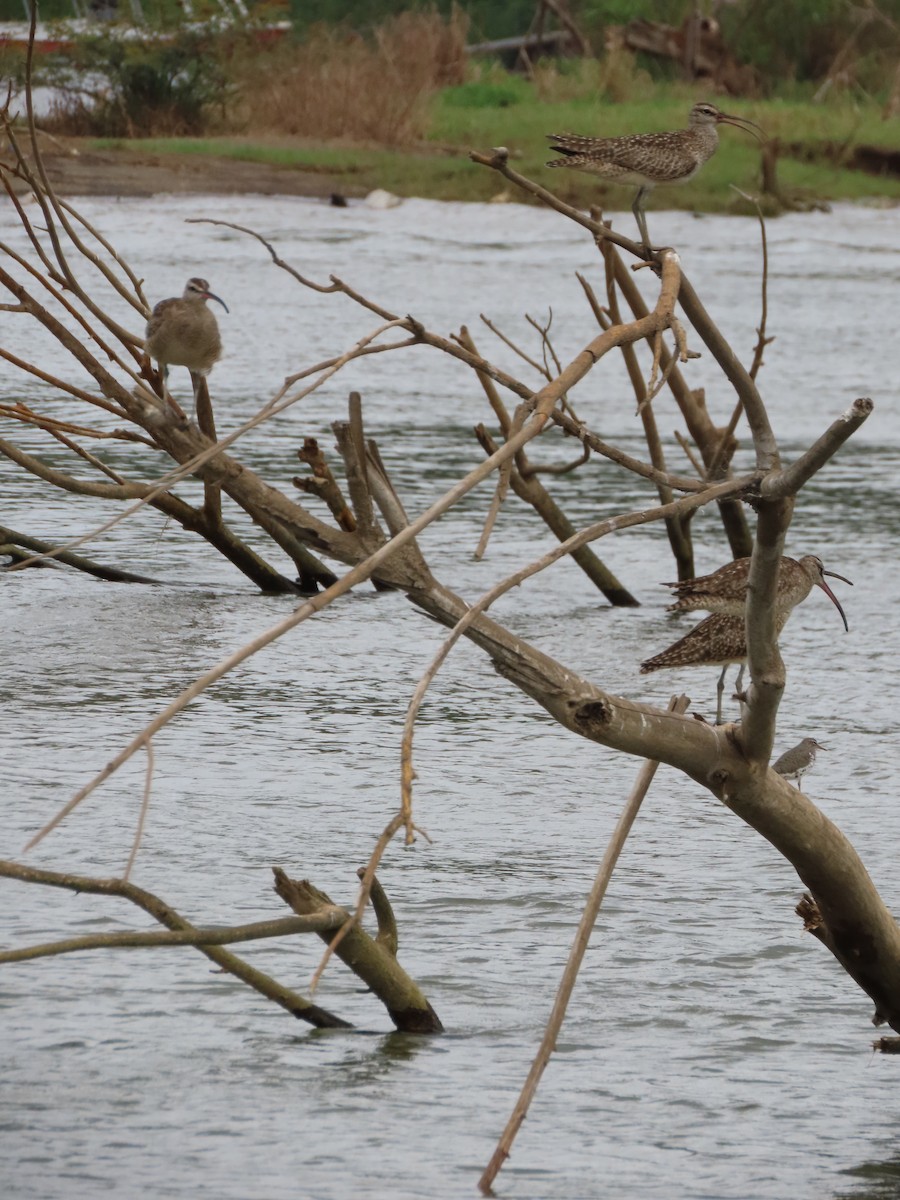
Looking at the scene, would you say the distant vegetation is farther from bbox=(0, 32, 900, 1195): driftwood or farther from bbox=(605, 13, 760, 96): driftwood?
bbox=(0, 32, 900, 1195): driftwood

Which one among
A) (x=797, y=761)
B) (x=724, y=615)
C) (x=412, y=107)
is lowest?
(x=797, y=761)

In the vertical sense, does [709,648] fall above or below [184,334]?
below

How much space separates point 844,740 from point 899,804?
0.73 metres

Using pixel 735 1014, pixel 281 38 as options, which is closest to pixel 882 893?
pixel 735 1014

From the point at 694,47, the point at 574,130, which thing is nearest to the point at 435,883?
the point at 574,130

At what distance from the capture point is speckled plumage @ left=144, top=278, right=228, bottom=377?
7.02 m

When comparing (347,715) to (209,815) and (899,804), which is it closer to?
(209,815)

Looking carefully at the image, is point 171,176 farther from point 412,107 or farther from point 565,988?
point 565,988

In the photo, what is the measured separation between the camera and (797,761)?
20.6 ft

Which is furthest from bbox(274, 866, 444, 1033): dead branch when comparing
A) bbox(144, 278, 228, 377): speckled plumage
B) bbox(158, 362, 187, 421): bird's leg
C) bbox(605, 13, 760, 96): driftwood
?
bbox(605, 13, 760, 96): driftwood

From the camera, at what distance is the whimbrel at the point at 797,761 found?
623cm

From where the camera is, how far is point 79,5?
111 feet

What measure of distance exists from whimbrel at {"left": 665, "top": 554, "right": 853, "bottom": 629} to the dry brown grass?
20.7 m

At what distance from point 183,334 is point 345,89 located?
22.3 metres
